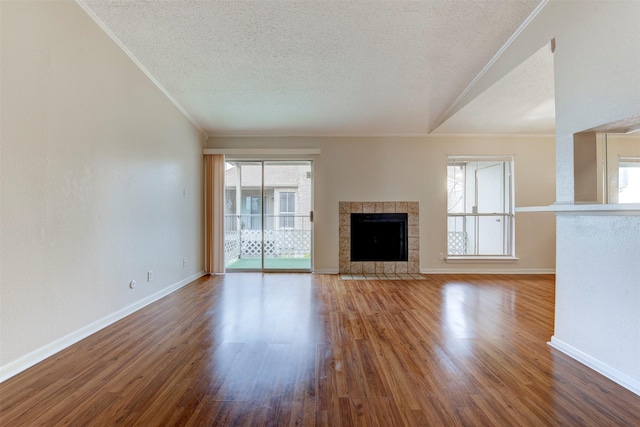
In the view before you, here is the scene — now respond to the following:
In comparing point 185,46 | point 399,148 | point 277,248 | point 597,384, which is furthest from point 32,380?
point 399,148

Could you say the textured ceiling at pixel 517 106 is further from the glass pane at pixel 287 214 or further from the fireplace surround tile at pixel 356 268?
the fireplace surround tile at pixel 356 268

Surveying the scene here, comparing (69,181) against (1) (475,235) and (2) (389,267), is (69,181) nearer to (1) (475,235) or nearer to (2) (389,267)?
(2) (389,267)

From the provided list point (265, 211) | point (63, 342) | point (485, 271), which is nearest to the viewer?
point (63, 342)

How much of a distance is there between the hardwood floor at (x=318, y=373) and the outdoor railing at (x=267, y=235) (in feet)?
7.38

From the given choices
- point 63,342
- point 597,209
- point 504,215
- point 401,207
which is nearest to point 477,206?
point 504,215

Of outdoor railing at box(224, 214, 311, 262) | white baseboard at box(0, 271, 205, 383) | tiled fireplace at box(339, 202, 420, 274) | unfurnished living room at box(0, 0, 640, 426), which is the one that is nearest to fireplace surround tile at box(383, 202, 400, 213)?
tiled fireplace at box(339, 202, 420, 274)

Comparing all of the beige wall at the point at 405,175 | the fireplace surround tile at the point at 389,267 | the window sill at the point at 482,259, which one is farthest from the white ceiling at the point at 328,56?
the fireplace surround tile at the point at 389,267

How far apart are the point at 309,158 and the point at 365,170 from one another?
41.0 inches

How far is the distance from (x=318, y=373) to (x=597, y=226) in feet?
6.70

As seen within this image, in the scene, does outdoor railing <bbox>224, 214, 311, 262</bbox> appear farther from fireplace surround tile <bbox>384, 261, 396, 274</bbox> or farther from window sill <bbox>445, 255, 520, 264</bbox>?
window sill <bbox>445, 255, 520, 264</bbox>

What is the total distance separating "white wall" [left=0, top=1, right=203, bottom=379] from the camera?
5.74ft

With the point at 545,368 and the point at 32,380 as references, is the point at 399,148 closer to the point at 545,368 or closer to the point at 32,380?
the point at 545,368

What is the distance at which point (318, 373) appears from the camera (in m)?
1.79

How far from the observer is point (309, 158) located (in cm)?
512
